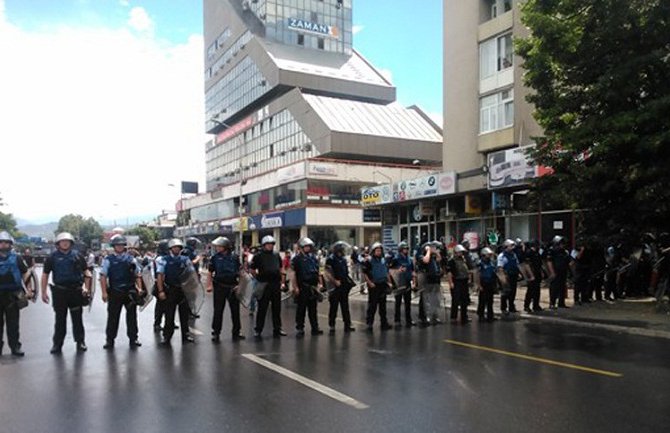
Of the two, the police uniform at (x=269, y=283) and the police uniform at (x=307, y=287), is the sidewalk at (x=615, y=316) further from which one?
the police uniform at (x=269, y=283)

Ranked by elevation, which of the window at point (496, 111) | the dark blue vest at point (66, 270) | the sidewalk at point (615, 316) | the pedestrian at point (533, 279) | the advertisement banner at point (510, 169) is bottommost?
the sidewalk at point (615, 316)

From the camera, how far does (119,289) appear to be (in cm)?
966

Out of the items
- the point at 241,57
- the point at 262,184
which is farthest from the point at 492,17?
the point at 241,57

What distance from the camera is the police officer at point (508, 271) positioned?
13.6 metres

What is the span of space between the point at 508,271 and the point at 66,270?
938 centimetres

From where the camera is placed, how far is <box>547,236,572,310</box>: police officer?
1420 centimetres

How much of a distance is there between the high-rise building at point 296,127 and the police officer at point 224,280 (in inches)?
1017

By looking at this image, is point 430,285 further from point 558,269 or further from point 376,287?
point 558,269

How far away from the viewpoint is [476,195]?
25.1 metres

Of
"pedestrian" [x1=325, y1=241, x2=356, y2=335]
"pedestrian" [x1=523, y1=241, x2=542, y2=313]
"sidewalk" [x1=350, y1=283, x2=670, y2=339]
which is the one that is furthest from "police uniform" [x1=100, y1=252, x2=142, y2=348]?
"pedestrian" [x1=523, y1=241, x2=542, y2=313]

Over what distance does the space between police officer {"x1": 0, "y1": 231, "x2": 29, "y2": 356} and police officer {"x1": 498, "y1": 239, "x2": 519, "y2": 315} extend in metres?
9.84

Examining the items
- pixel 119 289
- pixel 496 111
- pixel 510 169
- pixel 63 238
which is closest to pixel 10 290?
pixel 63 238

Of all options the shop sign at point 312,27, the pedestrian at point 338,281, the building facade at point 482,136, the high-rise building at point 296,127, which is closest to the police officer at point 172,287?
the pedestrian at point 338,281

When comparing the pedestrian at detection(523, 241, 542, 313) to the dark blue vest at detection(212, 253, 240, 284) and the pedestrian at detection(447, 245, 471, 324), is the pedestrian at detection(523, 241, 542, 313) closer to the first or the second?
the pedestrian at detection(447, 245, 471, 324)
